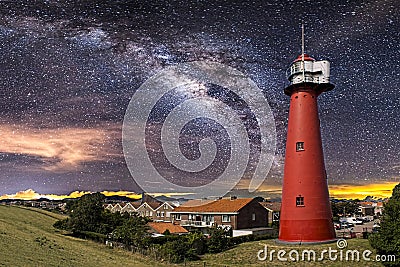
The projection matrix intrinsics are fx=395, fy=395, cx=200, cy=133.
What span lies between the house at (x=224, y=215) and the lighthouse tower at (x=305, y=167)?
23.2m

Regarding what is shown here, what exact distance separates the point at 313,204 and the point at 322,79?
37.1 feet

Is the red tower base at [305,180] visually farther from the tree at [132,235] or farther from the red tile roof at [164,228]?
the red tile roof at [164,228]

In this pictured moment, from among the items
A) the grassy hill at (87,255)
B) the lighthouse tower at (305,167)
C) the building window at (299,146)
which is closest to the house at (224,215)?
the grassy hill at (87,255)

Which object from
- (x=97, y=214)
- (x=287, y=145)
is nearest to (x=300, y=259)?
(x=287, y=145)

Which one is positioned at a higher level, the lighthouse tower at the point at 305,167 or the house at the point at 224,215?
the lighthouse tower at the point at 305,167

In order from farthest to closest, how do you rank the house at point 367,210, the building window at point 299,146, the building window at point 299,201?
the house at point 367,210, the building window at point 299,146, the building window at point 299,201

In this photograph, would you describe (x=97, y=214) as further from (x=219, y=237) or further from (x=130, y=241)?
(x=219, y=237)

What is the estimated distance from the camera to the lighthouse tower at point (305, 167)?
1332 inches

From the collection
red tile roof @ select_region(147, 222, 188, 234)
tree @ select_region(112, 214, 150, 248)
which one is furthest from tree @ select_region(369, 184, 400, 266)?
red tile roof @ select_region(147, 222, 188, 234)

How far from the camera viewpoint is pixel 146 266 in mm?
27438

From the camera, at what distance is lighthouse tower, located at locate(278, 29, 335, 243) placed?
111 ft

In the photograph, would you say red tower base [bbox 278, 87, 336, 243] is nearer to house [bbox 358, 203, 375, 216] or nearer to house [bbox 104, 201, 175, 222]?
house [bbox 104, 201, 175, 222]

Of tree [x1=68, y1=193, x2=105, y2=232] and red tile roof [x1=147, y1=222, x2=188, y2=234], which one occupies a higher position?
tree [x1=68, y1=193, x2=105, y2=232]

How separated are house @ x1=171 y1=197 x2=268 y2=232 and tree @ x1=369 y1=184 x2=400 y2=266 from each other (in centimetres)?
2887
